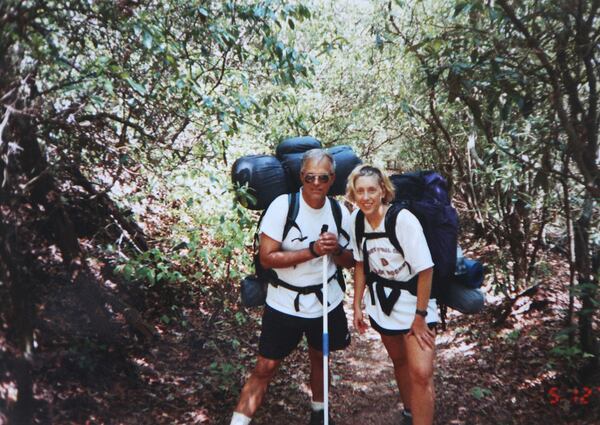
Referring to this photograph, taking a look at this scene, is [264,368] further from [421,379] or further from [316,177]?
[316,177]

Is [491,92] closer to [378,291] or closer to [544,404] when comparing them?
[378,291]

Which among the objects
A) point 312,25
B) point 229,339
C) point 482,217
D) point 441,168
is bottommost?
point 229,339

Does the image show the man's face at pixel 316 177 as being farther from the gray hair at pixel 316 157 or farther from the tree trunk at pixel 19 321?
the tree trunk at pixel 19 321

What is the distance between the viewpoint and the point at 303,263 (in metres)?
3.45

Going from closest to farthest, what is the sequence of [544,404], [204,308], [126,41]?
[126,41]
[544,404]
[204,308]

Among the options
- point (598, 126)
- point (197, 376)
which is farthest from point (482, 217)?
point (197, 376)

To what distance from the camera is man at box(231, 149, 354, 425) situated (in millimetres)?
3336

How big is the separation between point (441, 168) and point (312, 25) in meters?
4.29

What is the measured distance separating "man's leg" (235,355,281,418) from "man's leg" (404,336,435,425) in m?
0.98

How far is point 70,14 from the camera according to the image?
3.40m

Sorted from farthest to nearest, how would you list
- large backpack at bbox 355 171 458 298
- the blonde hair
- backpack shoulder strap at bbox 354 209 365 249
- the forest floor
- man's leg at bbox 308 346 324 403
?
the forest floor → man's leg at bbox 308 346 324 403 → backpack shoulder strap at bbox 354 209 365 249 → the blonde hair → large backpack at bbox 355 171 458 298

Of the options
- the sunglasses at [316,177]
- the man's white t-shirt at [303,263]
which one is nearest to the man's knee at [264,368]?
the man's white t-shirt at [303,263]

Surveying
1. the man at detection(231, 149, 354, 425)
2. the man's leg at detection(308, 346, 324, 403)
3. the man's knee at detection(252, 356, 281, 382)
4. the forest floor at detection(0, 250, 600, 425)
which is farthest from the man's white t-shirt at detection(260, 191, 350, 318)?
the forest floor at detection(0, 250, 600, 425)
